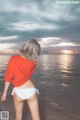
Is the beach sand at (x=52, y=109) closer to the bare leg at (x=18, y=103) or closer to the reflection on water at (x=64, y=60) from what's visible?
the bare leg at (x=18, y=103)

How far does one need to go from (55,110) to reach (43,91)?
1.45 m

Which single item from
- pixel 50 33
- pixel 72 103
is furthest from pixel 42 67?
pixel 72 103

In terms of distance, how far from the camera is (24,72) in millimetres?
2348

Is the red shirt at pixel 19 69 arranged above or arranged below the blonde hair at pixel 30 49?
below

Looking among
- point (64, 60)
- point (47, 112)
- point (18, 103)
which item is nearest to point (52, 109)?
point (47, 112)

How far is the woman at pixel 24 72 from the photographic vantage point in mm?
2270

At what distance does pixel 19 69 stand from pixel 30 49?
17 cm

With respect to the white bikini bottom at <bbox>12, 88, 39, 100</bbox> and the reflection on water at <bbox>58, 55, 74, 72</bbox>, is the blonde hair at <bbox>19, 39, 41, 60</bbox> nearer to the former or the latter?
the white bikini bottom at <bbox>12, 88, 39, 100</bbox>

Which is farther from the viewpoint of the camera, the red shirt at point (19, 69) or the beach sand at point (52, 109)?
the beach sand at point (52, 109)

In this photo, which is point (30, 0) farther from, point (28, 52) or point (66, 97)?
point (28, 52)

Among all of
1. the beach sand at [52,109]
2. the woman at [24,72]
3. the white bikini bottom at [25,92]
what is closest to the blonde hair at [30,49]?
the woman at [24,72]

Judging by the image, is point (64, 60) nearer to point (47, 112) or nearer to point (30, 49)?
point (47, 112)

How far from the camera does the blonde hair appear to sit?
2257mm

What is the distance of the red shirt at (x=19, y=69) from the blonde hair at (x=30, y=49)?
0.04 metres
